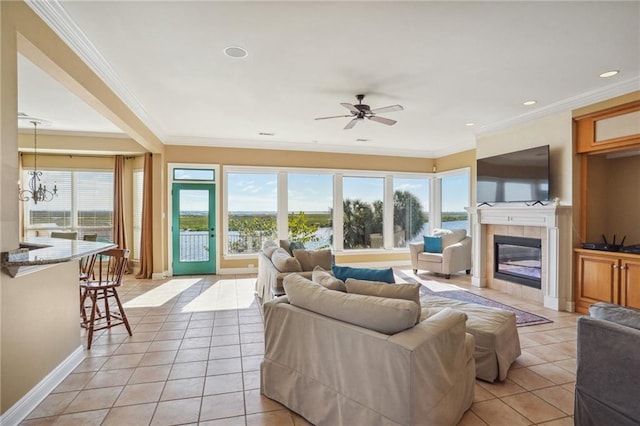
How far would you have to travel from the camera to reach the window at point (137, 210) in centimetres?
714

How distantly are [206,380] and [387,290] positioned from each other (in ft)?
5.72

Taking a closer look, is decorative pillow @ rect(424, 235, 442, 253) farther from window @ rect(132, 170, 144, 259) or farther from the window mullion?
window @ rect(132, 170, 144, 259)

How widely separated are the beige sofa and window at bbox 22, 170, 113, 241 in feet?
21.3

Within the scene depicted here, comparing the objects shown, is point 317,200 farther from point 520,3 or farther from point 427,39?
point 520,3

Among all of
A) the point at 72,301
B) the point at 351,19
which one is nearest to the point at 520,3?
the point at 351,19

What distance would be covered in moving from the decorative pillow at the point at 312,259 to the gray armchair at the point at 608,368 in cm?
275

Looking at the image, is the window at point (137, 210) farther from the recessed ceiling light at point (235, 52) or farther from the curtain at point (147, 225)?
the recessed ceiling light at point (235, 52)

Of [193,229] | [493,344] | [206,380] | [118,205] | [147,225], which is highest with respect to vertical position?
[118,205]

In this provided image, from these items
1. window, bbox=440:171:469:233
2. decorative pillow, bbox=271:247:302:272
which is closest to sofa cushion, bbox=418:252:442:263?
window, bbox=440:171:469:233

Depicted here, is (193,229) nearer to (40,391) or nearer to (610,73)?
(40,391)

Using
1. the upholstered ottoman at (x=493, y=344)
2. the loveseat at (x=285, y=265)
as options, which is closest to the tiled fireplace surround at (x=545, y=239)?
the upholstered ottoman at (x=493, y=344)

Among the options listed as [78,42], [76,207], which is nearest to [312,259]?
[78,42]

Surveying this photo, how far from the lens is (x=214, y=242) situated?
7043 millimetres

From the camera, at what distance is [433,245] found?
7043mm
